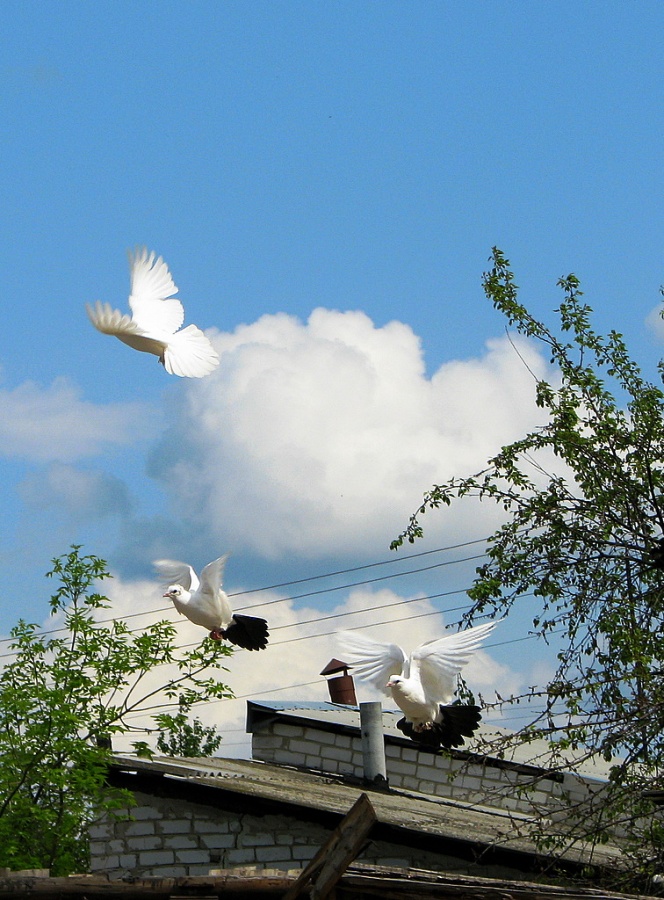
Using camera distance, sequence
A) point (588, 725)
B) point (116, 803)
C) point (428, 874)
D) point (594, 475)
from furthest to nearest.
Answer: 1. point (116, 803)
2. point (594, 475)
3. point (588, 725)
4. point (428, 874)

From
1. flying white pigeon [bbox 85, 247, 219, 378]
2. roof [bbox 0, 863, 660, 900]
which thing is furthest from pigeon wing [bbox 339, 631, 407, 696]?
roof [bbox 0, 863, 660, 900]

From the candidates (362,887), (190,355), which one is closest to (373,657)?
(190,355)

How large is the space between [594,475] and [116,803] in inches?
188

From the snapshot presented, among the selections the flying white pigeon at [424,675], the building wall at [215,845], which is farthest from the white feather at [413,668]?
the building wall at [215,845]

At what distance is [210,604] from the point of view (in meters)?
13.1

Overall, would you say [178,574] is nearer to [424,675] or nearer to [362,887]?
[424,675]

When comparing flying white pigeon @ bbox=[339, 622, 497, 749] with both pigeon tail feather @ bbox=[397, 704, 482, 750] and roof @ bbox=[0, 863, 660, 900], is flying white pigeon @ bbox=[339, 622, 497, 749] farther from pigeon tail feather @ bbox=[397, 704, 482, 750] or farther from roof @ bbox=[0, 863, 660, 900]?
roof @ bbox=[0, 863, 660, 900]

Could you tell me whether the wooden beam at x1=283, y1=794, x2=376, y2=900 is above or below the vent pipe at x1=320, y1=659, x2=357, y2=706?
below

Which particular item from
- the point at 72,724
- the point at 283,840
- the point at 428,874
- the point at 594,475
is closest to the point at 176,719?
the point at 72,724

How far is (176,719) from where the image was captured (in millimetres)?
12656

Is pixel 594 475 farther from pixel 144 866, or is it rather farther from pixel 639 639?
pixel 144 866

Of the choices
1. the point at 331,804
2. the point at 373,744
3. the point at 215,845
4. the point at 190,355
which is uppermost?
the point at 190,355

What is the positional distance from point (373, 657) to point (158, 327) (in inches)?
150

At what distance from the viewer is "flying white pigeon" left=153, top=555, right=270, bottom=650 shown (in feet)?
42.0
